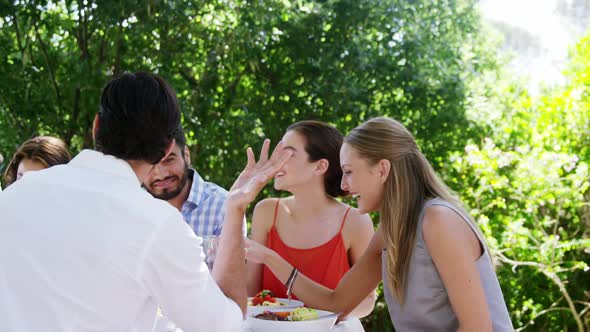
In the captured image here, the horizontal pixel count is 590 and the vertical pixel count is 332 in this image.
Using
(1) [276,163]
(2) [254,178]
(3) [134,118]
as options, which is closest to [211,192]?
(1) [276,163]

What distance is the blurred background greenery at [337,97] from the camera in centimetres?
611

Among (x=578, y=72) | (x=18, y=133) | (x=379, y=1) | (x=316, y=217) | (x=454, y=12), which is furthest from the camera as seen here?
(x=454, y=12)

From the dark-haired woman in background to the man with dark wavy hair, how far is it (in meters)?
1.59

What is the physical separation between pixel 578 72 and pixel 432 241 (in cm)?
483

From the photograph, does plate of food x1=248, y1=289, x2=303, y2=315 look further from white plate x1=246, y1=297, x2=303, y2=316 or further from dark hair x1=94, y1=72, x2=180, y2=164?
dark hair x1=94, y1=72, x2=180, y2=164

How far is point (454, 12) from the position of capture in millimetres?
9555

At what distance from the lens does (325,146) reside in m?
3.40

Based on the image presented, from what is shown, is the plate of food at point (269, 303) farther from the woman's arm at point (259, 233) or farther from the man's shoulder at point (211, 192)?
the man's shoulder at point (211, 192)

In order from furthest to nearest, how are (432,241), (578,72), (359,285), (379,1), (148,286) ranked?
(379,1) → (578,72) → (359,285) → (432,241) → (148,286)

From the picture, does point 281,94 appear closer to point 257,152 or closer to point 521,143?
point 257,152

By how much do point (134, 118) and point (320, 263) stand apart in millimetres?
1665

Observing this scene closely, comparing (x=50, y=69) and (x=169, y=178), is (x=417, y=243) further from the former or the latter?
(x=50, y=69)

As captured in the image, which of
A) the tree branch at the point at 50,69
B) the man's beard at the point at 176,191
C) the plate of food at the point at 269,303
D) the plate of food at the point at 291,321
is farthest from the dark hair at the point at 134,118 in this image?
the tree branch at the point at 50,69

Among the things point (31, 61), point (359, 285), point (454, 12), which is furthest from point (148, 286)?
point (454, 12)
